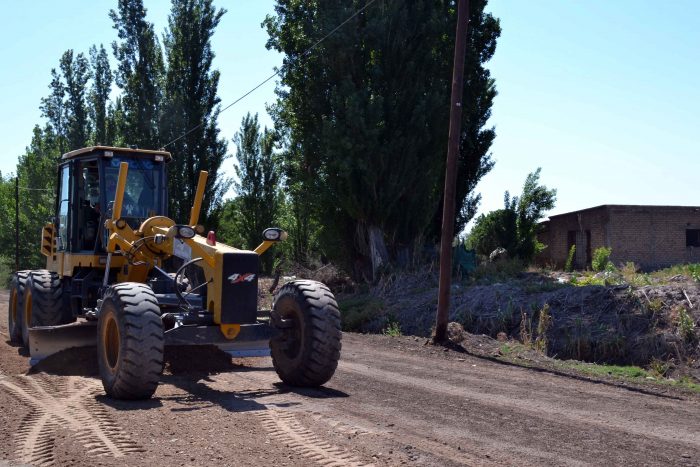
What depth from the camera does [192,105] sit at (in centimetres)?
2950

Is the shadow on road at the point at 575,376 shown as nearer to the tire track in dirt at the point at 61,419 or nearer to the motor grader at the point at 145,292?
the motor grader at the point at 145,292

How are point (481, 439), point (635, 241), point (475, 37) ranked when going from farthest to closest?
1. point (635, 241)
2. point (475, 37)
3. point (481, 439)

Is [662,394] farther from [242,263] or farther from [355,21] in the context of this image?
[355,21]

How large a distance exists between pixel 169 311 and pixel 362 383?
263cm

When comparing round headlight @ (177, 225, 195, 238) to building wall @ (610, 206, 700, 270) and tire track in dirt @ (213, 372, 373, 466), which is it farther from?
building wall @ (610, 206, 700, 270)

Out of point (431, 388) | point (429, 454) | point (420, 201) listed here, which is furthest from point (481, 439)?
point (420, 201)

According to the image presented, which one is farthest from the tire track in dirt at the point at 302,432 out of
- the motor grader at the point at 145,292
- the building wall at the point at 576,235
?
the building wall at the point at 576,235

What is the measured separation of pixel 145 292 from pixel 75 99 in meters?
33.3

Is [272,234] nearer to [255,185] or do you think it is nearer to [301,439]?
[301,439]

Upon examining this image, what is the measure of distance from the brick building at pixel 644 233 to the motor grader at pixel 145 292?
76.0 feet

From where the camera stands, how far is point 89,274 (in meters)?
A: 11.7

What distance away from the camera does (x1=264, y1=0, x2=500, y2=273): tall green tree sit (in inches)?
856

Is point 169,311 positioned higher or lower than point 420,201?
lower

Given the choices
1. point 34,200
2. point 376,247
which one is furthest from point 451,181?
point 34,200
